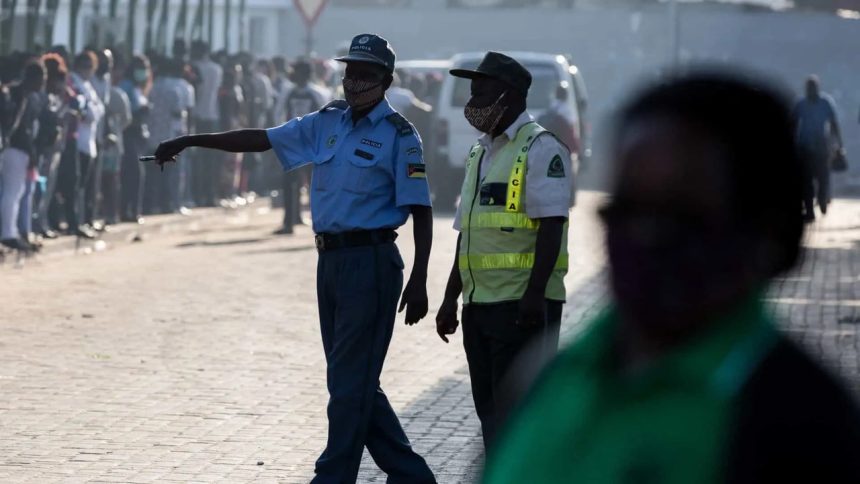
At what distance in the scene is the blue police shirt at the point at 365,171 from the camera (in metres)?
6.52

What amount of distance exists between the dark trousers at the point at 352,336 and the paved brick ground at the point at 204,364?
476 millimetres

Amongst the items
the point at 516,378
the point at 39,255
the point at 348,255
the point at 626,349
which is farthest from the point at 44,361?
the point at 626,349

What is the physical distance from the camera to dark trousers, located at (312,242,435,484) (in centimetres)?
649

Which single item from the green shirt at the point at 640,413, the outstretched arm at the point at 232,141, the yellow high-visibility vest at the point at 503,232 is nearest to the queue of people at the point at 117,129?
the outstretched arm at the point at 232,141

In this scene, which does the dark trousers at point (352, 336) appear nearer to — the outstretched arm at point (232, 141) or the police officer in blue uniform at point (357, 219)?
the police officer in blue uniform at point (357, 219)

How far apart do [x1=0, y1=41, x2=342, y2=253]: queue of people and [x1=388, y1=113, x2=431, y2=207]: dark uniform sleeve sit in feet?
35.9

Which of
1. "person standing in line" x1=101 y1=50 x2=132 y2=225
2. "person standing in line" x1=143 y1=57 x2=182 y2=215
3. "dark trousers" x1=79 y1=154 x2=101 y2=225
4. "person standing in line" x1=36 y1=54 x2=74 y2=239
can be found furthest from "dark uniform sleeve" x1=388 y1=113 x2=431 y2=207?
"person standing in line" x1=143 y1=57 x2=182 y2=215

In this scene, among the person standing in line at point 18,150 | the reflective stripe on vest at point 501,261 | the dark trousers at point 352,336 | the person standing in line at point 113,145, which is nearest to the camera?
the reflective stripe on vest at point 501,261

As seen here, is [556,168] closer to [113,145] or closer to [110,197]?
[113,145]

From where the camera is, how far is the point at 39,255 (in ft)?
58.3

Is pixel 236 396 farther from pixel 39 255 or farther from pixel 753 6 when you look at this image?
pixel 753 6

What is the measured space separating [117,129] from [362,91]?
14468 millimetres

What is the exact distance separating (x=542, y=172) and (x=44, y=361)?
5666 millimetres

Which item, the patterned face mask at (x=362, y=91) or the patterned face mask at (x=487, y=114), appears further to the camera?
the patterned face mask at (x=362, y=91)
